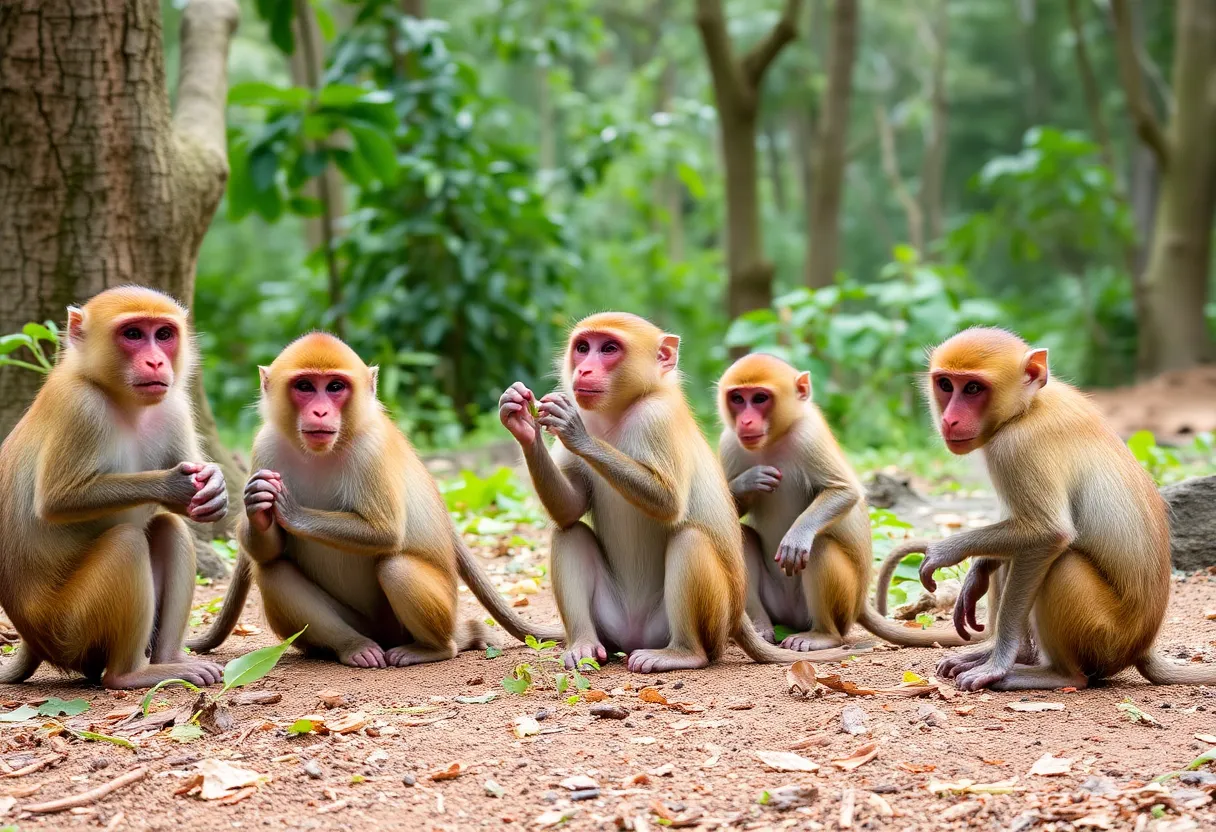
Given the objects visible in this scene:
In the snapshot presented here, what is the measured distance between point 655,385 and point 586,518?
72 centimetres

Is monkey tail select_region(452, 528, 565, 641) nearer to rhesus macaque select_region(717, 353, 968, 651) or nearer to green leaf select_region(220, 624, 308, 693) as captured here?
rhesus macaque select_region(717, 353, 968, 651)

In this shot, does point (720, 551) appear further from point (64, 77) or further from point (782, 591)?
point (64, 77)

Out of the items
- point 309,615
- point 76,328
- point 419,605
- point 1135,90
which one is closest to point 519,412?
point 419,605

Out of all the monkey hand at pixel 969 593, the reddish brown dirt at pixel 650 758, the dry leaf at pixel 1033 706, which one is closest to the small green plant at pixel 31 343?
the reddish brown dirt at pixel 650 758

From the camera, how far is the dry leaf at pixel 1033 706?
425cm

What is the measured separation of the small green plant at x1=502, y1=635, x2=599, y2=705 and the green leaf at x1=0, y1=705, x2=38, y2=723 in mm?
1678

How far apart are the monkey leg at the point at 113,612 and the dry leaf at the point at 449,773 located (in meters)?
1.48

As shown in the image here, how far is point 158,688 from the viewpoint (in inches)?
173

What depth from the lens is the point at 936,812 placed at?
332 cm

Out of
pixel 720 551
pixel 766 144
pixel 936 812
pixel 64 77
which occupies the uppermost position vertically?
pixel 766 144

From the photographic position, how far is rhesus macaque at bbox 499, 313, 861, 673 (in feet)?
15.9

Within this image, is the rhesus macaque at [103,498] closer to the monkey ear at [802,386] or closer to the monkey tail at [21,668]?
the monkey tail at [21,668]

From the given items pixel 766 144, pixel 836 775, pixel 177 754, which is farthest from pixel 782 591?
pixel 766 144

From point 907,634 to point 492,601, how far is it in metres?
1.87
